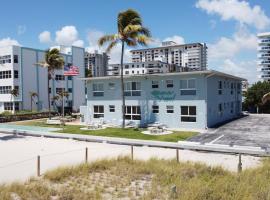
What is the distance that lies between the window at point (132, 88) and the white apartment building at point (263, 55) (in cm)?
15298

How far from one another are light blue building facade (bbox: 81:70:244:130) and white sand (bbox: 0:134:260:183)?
9.51 m

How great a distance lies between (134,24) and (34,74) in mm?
35045

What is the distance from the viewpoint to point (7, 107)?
58094mm

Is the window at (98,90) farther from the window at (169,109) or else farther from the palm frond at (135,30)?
the palm frond at (135,30)

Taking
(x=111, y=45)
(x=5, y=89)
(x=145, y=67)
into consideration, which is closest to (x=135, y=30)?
(x=111, y=45)

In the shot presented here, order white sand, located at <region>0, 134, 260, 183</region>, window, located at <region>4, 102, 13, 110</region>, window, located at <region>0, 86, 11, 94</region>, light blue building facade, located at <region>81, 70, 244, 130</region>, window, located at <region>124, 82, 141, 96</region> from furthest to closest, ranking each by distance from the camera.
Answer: window, located at <region>4, 102, 13, 110</region>, window, located at <region>0, 86, 11, 94</region>, window, located at <region>124, 82, 141, 96</region>, light blue building facade, located at <region>81, 70, 244, 130</region>, white sand, located at <region>0, 134, 260, 183</region>

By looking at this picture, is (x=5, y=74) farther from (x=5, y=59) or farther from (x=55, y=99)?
A: (x=55, y=99)

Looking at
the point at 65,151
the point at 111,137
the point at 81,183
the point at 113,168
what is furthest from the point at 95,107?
the point at 81,183

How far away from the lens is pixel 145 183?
13570 mm

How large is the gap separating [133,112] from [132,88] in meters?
2.79

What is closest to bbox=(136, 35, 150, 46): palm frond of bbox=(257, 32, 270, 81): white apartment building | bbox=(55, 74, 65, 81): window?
bbox=(55, 74, 65, 81): window

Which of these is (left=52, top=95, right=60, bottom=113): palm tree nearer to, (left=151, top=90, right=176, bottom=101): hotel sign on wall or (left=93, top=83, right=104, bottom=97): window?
(left=93, top=83, right=104, bottom=97): window

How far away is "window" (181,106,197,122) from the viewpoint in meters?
31.7

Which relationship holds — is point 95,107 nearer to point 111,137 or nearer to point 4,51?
point 111,137
